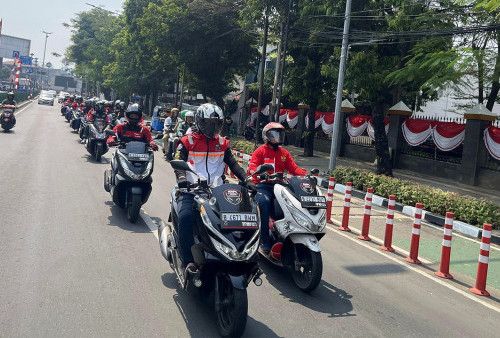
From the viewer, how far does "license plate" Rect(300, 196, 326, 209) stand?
5800 millimetres

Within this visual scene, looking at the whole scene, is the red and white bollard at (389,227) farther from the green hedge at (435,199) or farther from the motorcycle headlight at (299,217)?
the green hedge at (435,199)

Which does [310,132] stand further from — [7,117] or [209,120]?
[209,120]

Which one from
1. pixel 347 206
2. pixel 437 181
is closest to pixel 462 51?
pixel 437 181

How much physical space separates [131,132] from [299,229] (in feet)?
17.1

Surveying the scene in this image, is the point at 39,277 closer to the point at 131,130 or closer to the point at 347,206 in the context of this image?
the point at 131,130

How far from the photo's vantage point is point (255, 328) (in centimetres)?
468

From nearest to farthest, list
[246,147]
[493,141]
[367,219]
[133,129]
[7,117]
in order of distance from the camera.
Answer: [367,219]
[133,129]
[493,141]
[246,147]
[7,117]

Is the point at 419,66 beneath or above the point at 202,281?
above

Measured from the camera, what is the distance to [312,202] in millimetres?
5828

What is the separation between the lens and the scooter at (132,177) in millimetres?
8336

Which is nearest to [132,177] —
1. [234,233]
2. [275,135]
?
[275,135]

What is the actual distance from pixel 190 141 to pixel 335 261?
301cm

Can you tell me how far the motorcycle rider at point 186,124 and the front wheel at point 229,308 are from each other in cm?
1071

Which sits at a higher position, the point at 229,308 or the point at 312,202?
the point at 312,202
